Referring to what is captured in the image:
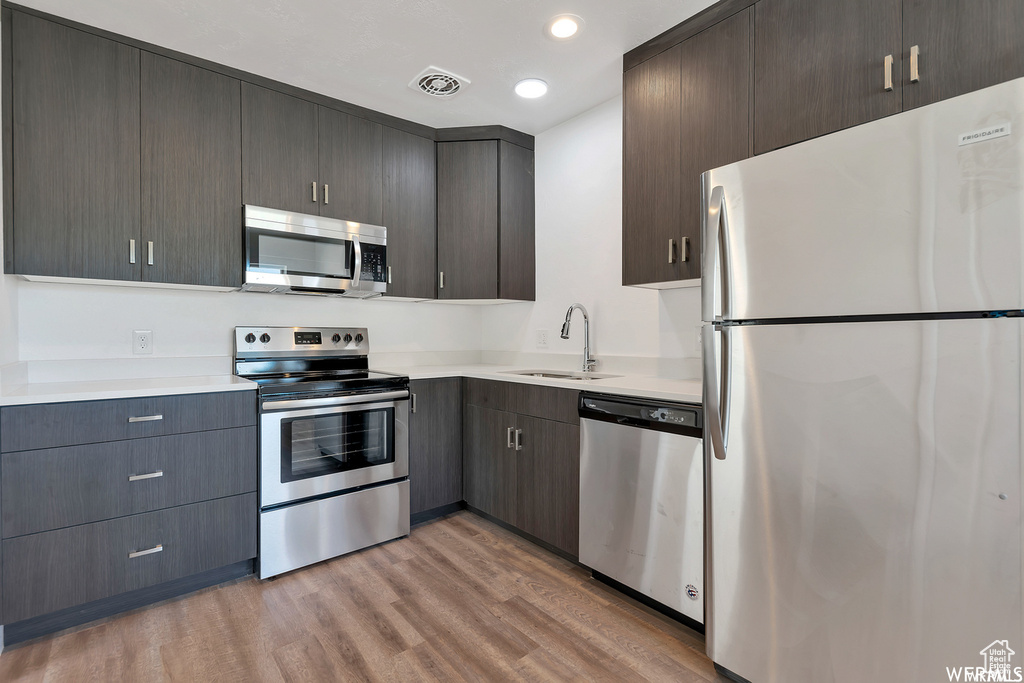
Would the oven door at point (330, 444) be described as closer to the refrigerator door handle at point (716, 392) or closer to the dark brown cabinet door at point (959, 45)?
the refrigerator door handle at point (716, 392)

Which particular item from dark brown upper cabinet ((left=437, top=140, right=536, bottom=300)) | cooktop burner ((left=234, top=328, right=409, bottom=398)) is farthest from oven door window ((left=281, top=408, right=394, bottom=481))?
dark brown upper cabinet ((left=437, top=140, right=536, bottom=300))

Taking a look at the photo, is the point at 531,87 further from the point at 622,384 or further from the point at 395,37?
the point at 622,384

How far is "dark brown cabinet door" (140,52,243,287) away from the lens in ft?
7.48

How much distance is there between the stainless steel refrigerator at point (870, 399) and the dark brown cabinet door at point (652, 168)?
2.04 ft

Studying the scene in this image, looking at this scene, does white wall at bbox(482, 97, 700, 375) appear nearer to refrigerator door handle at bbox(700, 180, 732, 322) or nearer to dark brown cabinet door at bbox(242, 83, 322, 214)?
refrigerator door handle at bbox(700, 180, 732, 322)

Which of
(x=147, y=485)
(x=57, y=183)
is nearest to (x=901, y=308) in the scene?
(x=147, y=485)

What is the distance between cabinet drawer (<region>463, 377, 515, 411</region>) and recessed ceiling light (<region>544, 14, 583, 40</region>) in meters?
1.64

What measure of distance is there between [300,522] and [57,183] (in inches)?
69.6

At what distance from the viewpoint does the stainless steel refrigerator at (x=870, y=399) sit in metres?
1.07

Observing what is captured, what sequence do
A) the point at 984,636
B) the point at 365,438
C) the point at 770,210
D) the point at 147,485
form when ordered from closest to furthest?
the point at 984,636
the point at 770,210
the point at 147,485
the point at 365,438

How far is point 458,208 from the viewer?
10.6ft

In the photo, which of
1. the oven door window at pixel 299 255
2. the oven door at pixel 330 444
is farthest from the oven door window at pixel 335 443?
the oven door window at pixel 299 255

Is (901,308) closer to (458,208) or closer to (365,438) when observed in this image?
(365,438)

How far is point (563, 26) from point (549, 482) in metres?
2.05
